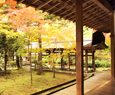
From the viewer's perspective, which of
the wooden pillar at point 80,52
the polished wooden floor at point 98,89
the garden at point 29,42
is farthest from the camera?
the garden at point 29,42

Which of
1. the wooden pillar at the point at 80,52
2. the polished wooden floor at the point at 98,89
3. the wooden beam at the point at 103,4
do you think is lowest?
the polished wooden floor at the point at 98,89

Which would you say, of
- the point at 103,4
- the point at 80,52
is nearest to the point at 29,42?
the point at 103,4

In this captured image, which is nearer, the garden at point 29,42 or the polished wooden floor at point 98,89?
the polished wooden floor at point 98,89

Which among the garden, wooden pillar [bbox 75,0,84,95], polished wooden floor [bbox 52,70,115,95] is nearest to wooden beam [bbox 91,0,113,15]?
wooden pillar [bbox 75,0,84,95]

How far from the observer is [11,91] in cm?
456

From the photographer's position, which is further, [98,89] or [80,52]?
[98,89]

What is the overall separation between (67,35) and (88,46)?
5.48ft

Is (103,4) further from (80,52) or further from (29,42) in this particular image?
(29,42)

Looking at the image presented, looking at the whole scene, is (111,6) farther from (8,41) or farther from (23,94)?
(8,41)

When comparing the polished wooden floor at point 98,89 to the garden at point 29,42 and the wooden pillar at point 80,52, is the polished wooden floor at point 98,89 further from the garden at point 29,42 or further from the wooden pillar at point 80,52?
the garden at point 29,42

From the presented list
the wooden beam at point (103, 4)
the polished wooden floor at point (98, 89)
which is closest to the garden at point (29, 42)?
the polished wooden floor at point (98, 89)

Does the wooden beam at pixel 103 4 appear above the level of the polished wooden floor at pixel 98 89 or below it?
above

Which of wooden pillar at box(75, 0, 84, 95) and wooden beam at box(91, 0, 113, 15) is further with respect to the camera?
wooden beam at box(91, 0, 113, 15)

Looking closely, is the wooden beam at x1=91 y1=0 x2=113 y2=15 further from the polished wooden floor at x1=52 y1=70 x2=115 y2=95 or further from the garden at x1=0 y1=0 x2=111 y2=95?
the garden at x1=0 y1=0 x2=111 y2=95
